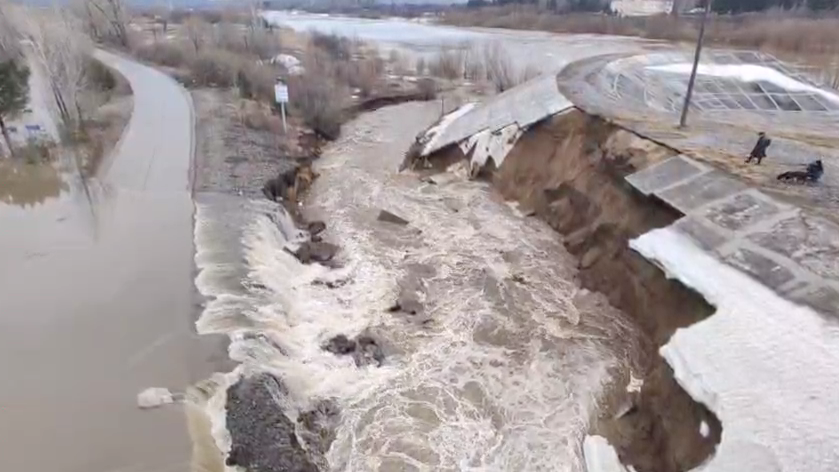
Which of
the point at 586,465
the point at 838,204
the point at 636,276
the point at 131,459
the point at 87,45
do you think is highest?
the point at 87,45

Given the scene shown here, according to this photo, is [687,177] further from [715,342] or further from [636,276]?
[715,342]

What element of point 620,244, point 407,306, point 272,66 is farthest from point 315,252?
point 272,66

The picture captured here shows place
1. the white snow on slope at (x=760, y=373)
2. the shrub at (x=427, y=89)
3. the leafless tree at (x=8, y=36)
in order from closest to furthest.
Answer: the white snow on slope at (x=760, y=373)
the leafless tree at (x=8, y=36)
the shrub at (x=427, y=89)

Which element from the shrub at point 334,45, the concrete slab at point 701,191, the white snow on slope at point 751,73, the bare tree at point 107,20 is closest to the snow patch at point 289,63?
the shrub at point 334,45

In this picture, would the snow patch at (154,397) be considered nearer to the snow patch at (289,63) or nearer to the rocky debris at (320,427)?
the rocky debris at (320,427)

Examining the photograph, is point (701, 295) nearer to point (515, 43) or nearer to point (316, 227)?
point (316, 227)

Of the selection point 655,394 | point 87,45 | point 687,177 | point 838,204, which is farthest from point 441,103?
point 655,394

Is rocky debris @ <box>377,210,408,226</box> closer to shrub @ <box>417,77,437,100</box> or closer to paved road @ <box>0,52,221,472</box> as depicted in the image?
paved road @ <box>0,52,221,472</box>
